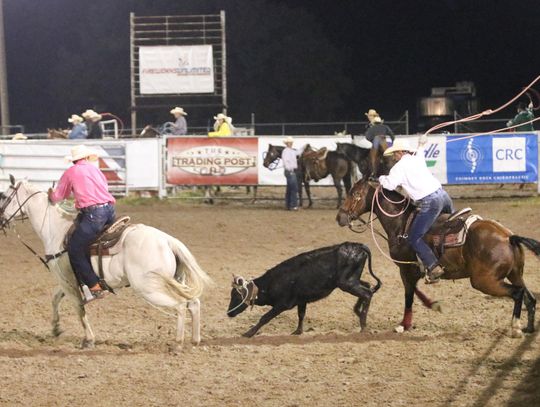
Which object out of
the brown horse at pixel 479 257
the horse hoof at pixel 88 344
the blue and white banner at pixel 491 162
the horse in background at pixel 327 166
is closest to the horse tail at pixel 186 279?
the horse hoof at pixel 88 344

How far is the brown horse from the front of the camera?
26.7ft

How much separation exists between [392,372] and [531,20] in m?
41.1

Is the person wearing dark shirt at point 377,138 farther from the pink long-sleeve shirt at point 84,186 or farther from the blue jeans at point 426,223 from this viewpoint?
the pink long-sleeve shirt at point 84,186

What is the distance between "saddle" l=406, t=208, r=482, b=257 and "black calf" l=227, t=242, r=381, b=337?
788 mm

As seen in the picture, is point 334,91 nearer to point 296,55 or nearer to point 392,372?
point 296,55

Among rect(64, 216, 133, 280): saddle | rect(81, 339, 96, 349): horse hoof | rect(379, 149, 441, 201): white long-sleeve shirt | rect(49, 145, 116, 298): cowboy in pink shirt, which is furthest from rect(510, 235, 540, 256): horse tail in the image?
rect(81, 339, 96, 349): horse hoof

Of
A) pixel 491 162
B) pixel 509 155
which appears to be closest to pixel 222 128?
pixel 491 162

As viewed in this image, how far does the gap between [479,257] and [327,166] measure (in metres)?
11.0

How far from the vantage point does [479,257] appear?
820 centimetres

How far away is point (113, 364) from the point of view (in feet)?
24.8

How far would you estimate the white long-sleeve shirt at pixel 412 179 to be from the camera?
8383mm

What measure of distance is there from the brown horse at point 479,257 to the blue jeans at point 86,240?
8.32 feet

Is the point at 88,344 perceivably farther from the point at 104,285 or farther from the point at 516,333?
the point at 516,333

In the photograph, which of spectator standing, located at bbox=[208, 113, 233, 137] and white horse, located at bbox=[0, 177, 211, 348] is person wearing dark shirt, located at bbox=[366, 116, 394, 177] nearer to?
spectator standing, located at bbox=[208, 113, 233, 137]
